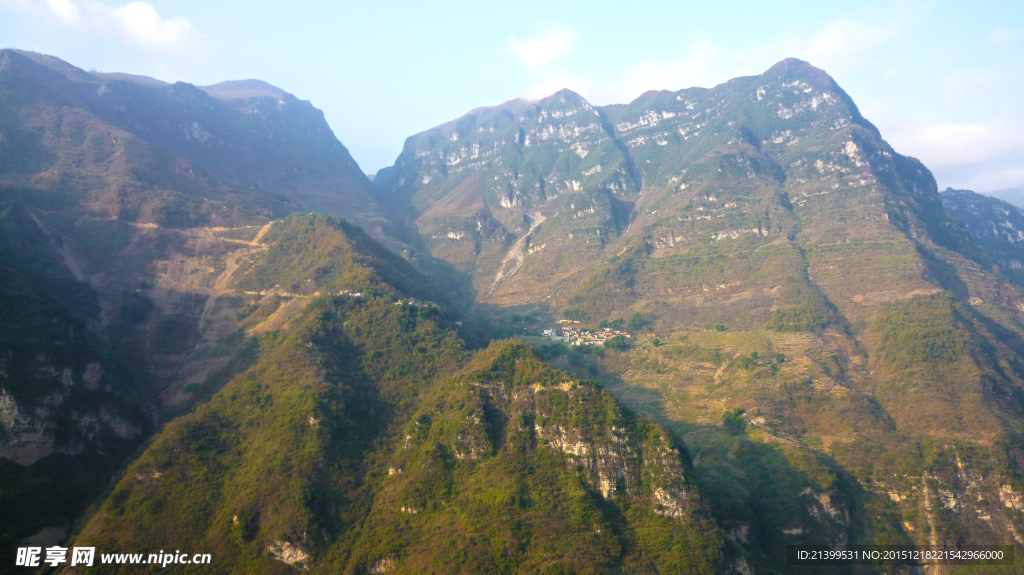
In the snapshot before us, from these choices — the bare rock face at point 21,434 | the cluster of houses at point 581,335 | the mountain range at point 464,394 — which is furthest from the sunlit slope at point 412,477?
the cluster of houses at point 581,335

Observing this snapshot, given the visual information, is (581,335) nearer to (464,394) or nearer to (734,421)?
(734,421)

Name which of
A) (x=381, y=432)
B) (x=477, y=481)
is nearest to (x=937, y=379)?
(x=477, y=481)

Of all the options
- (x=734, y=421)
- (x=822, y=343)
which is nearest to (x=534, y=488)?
(x=734, y=421)

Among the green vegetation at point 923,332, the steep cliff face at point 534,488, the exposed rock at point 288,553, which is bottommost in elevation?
the exposed rock at point 288,553

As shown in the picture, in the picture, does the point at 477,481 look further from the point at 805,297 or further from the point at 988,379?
the point at 805,297

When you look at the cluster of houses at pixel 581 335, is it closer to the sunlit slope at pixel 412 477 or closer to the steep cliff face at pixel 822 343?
the steep cliff face at pixel 822 343

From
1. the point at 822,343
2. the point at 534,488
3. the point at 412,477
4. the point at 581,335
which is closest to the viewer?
the point at 534,488

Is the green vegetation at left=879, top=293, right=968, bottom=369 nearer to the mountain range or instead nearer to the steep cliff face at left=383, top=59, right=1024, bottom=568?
the steep cliff face at left=383, top=59, right=1024, bottom=568
